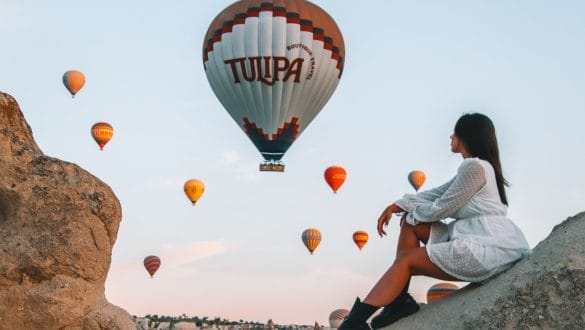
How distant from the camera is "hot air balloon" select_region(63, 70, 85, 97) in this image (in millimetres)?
39281

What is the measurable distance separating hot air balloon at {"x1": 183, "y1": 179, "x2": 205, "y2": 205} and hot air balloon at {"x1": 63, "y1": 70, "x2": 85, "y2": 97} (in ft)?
21.5

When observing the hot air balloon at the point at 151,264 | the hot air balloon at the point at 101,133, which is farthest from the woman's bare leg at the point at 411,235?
the hot air balloon at the point at 151,264

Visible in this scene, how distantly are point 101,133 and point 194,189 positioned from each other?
4.88 metres

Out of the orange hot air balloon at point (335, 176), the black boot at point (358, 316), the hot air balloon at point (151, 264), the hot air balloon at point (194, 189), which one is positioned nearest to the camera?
the black boot at point (358, 316)

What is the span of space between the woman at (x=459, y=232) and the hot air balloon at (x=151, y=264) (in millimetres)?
36980

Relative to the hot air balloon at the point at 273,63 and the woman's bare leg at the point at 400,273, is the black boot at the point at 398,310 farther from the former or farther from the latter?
the hot air balloon at the point at 273,63

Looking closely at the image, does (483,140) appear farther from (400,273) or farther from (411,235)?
(400,273)

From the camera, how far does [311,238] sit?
40469 mm

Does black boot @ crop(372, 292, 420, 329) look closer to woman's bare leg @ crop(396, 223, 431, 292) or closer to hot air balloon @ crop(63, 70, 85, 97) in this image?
woman's bare leg @ crop(396, 223, 431, 292)

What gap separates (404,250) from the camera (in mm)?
4809

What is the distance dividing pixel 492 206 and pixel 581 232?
50cm

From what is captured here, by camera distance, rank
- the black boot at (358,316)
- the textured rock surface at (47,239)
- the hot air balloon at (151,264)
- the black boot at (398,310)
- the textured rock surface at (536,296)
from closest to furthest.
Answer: the textured rock surface at (536,296)
the black boot at (358,316)
the black boot at (398,310)
the textured rock surface at (47,239)
the hot air balloon at (151,264)

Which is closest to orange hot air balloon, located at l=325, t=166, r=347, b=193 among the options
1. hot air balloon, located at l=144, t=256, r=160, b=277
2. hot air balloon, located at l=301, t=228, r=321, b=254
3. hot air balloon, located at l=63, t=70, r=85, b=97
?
hot air balloon, located at l=301, t=228, r=321, b=254

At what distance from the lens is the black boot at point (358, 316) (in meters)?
4.77
